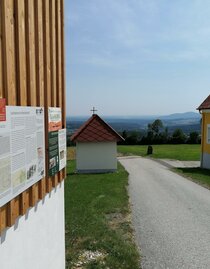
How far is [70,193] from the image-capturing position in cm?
1538

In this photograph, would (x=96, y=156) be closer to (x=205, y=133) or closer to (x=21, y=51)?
(x=205, y=133)

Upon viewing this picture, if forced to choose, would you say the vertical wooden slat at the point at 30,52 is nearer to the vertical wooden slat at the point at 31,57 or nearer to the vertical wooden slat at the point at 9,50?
the vertical wooden slat at the point at 31,57

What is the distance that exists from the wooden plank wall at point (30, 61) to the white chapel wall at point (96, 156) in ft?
59.2

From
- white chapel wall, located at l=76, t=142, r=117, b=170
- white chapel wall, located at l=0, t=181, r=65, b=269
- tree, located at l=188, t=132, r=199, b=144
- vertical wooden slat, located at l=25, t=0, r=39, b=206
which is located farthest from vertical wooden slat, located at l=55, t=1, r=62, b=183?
tree, located at l=188, t=132, r=199, b=144

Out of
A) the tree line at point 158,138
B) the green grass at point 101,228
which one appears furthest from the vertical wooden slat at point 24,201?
the tree line at point 158,138

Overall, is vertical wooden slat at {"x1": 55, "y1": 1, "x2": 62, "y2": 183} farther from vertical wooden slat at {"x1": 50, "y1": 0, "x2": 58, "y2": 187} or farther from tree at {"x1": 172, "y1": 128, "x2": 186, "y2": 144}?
tree at {"x1": 172, "y1": 128, "x2": 186, "y2": 144}

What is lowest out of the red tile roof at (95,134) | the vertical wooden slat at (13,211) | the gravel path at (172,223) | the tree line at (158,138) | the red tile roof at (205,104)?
the tree line at (158,138)

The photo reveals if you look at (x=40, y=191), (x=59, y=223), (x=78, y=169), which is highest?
(x=40, y=191)

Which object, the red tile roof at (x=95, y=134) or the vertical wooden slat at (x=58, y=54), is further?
the red tile roof at (x=95, y=134)

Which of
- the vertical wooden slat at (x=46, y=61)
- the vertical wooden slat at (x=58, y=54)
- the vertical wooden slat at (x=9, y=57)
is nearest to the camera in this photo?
the vertical wooden slat at (x=9, y=57)

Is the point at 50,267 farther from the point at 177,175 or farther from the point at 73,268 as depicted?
the point at 177,175

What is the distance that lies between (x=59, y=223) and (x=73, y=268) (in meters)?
1.55

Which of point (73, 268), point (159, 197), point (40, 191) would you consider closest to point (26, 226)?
point (40, 191)

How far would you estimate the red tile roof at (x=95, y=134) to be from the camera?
76.3 ft
